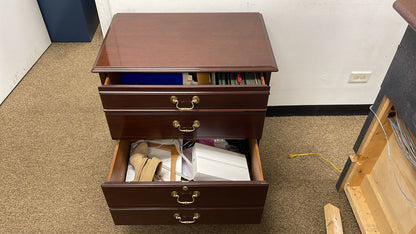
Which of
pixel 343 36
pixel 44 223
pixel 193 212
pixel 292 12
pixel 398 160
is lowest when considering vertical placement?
pixel 44 223

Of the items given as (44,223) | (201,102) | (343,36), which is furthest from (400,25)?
(44,223)

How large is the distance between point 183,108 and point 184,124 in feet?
0.27

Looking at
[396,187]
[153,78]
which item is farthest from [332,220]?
[153,78]

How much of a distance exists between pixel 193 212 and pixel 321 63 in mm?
960

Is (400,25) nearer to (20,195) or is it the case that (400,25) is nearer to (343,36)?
(343,36)

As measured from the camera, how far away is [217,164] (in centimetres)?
118

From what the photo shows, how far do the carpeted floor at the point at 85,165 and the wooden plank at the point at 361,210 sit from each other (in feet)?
0.15

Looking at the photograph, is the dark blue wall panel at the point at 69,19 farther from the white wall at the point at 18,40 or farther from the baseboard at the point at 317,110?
the baseboard at the point at 317,110

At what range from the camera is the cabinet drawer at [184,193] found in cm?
100

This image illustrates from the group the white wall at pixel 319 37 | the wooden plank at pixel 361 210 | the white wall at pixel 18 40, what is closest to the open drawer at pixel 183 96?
the white wall at pixel 319 37

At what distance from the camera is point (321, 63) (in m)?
1.58

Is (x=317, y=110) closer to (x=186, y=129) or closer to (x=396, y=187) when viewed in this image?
(x=396, y=187)

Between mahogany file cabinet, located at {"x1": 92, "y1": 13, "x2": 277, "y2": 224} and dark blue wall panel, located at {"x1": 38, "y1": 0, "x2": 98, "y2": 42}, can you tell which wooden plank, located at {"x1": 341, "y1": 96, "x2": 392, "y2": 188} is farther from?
dark blue wall panel, located at {"x1": 38, "y1": 0, "x2": 98, "y2": 42}

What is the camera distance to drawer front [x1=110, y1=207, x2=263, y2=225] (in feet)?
Result: 3.57
